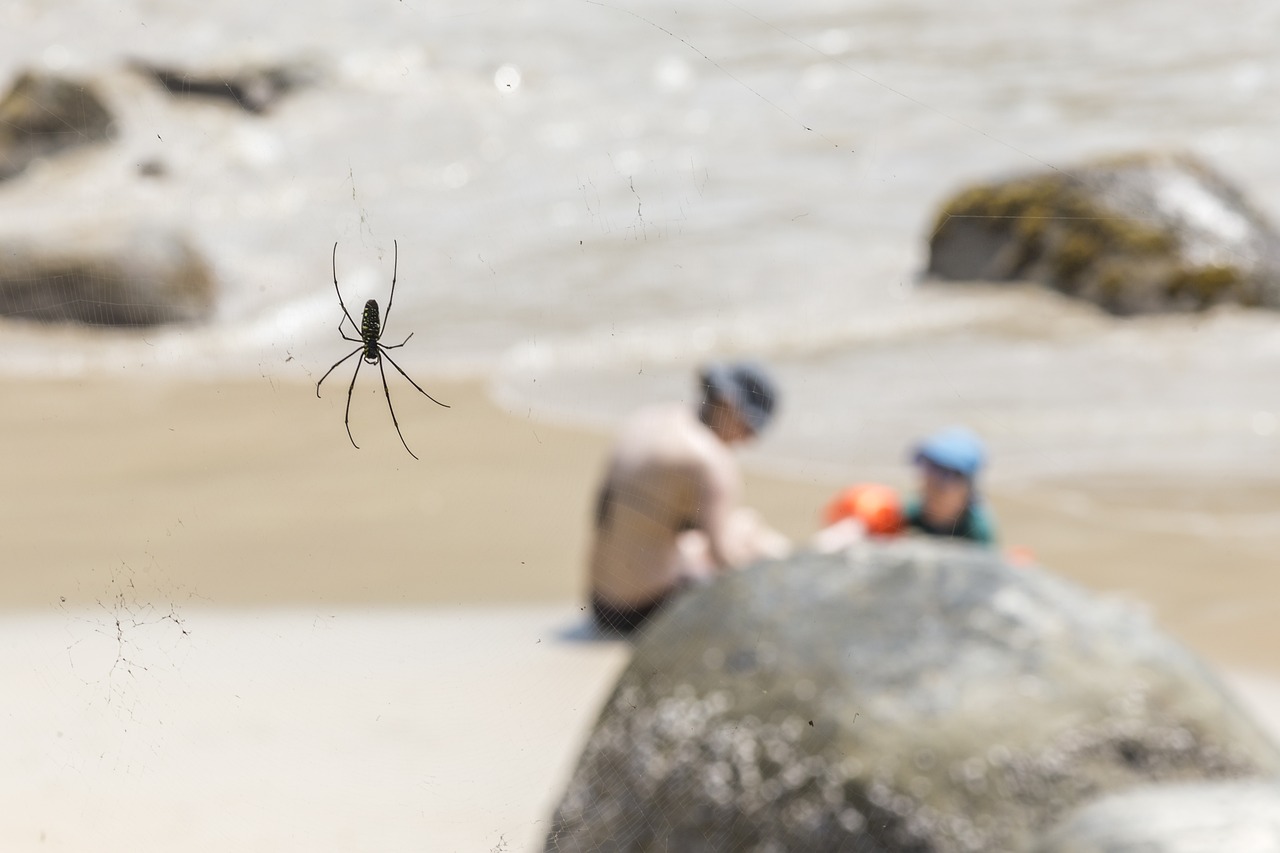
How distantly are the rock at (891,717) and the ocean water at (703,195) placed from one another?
46.7 inches

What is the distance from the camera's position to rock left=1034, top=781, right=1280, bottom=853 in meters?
2.98

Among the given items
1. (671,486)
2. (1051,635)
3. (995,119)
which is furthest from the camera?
(995,119)

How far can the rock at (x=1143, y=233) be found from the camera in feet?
54.4

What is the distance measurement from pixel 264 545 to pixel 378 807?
4583mm

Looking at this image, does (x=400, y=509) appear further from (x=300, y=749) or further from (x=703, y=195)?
(x=703, y=195)

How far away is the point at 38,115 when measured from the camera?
65.7ft

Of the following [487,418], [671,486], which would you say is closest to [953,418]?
[487,418]

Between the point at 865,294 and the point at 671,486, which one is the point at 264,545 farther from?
the point at 865,294

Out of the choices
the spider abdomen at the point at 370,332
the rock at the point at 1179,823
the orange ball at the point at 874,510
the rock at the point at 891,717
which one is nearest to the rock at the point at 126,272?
the orange ball at the point at 874,510

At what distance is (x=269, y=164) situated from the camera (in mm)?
20156

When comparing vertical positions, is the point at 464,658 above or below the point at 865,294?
above

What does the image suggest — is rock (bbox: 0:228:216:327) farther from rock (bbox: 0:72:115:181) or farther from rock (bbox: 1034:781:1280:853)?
rock (bbox: 1034:781:1280:853)

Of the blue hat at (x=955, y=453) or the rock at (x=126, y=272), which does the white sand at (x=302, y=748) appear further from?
the rock at (x=126, y=272)

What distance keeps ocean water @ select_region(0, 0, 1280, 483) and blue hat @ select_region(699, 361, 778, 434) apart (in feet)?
2.01
